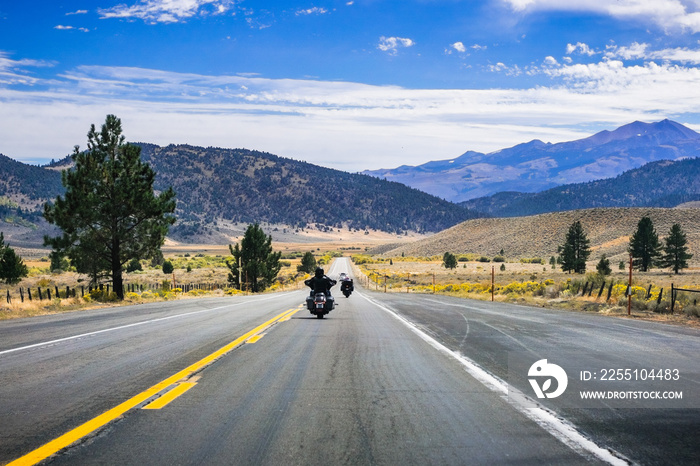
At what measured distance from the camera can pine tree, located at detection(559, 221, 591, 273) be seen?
2687 inches

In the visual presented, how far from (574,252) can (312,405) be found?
238 feet

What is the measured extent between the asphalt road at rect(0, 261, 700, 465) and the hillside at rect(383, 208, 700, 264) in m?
90.4

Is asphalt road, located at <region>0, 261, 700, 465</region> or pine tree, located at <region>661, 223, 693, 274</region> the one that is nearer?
asphalt road, located at <region>0, 261, 700, 465</region>

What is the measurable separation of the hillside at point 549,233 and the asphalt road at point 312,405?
90.4m

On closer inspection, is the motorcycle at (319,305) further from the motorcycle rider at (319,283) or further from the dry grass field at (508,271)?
the dry grass field at (508,271)

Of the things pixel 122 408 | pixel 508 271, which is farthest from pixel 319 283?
pixel 508 271

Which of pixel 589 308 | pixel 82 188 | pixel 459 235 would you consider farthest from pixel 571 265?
pixel 459 235

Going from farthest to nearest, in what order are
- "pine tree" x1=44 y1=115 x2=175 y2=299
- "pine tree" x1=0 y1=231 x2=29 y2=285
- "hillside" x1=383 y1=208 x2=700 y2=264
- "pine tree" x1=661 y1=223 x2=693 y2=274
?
"hillside" x1=383 y1=208 x2=700 y2=264 → "pine tree" x1=661 y1=223 x2=693 y2=274 → "pine tree" x1=0 y1=231 x2=29 y2=285 → "pine tree" x1=44 y1=115 x2=175 y2=299

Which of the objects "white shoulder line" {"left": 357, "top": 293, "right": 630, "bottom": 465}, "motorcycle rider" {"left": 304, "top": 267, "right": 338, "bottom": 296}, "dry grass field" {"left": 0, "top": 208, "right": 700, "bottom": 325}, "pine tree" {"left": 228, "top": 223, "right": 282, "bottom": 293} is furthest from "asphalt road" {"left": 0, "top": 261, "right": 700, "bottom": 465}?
"pine tree" {"left": 228, "top": 223, "right": 282, "bottom": 293}

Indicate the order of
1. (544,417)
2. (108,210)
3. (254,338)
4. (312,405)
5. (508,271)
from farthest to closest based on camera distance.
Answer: (508,271) < (108,210) < (254,338) < (312,405) < (544,417)

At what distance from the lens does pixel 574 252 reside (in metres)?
72.2

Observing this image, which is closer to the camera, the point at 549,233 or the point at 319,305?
the point at 319,305

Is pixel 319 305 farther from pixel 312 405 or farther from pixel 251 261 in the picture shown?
pixel 251 261

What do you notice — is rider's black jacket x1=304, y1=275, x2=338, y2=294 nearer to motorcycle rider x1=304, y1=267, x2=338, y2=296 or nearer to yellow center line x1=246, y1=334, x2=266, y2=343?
motorcycle rider x1=304, y1=267, x2=338, y2=296
